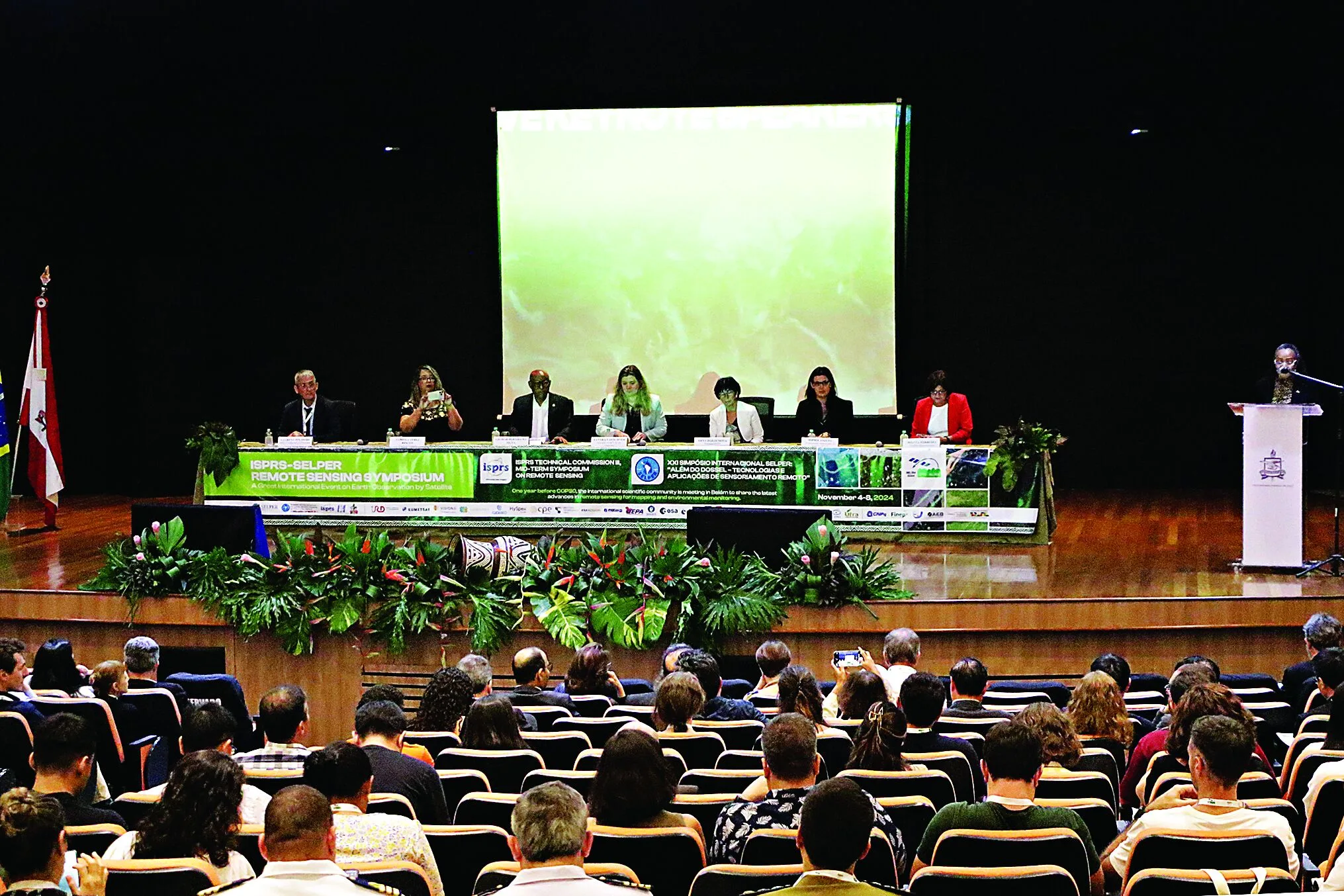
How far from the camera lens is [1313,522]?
10289mm

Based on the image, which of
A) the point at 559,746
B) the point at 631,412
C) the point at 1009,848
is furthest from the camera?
the point at 631,412

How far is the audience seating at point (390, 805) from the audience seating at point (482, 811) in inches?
7.2

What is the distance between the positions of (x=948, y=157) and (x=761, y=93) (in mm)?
1718

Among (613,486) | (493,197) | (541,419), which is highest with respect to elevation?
(493,197)

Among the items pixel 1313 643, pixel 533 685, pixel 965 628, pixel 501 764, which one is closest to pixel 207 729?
pixel 501 764

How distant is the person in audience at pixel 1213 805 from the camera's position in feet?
10.7

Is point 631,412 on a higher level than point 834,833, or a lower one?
higher

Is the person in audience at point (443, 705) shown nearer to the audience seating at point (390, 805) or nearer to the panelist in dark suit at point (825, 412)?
the audience seating at point (390, 805)

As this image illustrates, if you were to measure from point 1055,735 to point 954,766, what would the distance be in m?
0.30

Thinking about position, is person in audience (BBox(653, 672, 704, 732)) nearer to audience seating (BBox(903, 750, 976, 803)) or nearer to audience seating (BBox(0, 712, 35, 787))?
audience seating (BBox(903, 750, 976, 803))

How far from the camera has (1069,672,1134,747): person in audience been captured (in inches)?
178

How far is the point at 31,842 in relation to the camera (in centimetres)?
283

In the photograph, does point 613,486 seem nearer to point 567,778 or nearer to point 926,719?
point 926,719

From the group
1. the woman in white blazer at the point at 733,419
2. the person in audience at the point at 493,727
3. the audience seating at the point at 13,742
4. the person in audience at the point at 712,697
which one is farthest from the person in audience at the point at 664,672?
the woman in white blazer at the point at 733,419
